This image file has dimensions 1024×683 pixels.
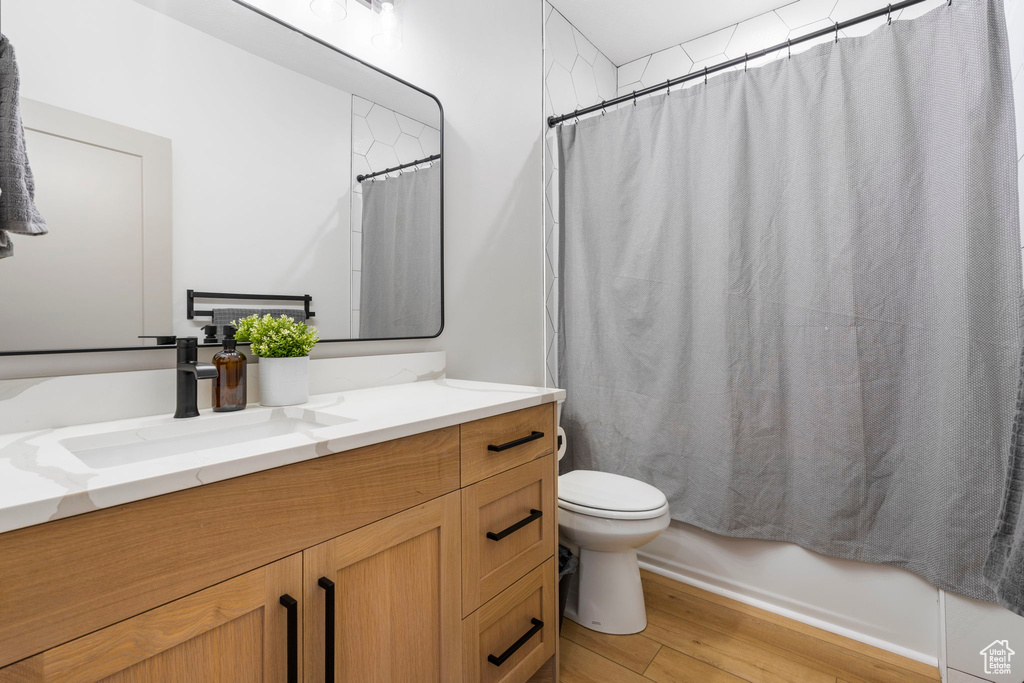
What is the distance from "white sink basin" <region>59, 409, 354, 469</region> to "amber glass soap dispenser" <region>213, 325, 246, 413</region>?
5cm

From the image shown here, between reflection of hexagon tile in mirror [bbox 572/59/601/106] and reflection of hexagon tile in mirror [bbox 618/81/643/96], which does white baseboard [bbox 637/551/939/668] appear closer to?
reflection of hexagon tile in mirror [bbox 572/59/601/106]

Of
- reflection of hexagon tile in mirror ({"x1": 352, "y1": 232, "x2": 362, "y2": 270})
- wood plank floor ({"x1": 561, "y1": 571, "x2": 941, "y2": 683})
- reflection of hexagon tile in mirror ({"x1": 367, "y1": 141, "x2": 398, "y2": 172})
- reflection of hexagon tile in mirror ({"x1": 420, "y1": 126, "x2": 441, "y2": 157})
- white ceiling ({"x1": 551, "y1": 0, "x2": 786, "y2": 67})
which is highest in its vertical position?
white ceiling ({"x1": 551, "y1": 0, "x2": 786, "y2": 67})

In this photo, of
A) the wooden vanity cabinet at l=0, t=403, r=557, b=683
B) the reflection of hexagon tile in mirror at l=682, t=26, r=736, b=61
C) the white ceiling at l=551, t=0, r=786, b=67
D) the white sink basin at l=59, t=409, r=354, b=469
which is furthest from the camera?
the reflection of hexagon tile in mirror at l=682, t=26, r=736, b=61

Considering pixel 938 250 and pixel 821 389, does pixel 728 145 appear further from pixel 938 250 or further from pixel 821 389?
pixel 821 389

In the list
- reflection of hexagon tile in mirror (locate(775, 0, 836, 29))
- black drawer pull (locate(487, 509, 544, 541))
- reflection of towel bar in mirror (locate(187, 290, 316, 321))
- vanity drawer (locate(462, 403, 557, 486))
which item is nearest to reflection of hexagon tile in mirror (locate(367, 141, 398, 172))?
reflection of towel bar in mirror (locate(187, 290, 316, 321))

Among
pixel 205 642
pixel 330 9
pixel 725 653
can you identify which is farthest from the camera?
pixel 725 653

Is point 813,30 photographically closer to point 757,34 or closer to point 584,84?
point 757,34

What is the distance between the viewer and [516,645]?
1.21 m

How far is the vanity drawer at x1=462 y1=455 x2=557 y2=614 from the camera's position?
107cm

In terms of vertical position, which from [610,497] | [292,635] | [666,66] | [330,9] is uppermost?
[666,66]

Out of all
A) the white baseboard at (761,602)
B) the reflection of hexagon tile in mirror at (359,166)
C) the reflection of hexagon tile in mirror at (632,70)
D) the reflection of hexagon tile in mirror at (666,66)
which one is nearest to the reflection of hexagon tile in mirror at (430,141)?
the reflection of hexagon tile in mirror at (359,166)

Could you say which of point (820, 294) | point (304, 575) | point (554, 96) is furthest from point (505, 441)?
point (554, 96)

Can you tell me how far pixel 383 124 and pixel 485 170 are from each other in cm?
48

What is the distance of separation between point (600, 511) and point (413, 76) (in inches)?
60.0
